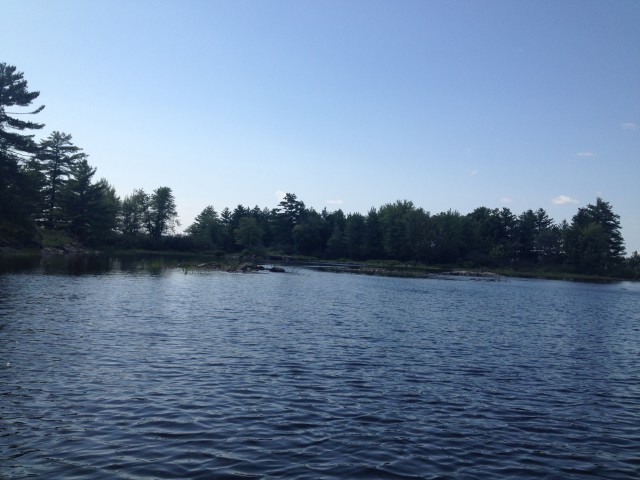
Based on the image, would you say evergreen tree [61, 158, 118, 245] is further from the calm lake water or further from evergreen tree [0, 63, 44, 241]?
the calm lake water

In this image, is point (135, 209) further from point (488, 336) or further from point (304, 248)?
point (488, 336)

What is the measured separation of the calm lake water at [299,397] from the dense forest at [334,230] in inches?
2778

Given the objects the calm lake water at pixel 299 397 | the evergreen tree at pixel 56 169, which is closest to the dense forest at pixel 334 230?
the evergreen tree at pixel 56 169

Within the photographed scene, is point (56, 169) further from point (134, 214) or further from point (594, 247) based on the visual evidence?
point (594, 247)

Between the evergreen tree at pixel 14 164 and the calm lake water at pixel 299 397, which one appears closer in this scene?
the calm lake water at pixel 299 397

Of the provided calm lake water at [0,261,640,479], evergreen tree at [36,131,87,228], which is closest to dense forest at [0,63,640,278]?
evergreen tree at [36,131,87,228]

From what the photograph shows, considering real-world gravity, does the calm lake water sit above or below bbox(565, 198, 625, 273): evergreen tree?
below

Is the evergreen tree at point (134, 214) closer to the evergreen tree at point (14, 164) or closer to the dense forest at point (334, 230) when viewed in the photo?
the dense forest at point (334, 230)

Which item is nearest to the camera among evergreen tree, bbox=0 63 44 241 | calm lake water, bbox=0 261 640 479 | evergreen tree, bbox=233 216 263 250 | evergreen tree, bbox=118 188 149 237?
calm lake water, bbox=0 261 640 479

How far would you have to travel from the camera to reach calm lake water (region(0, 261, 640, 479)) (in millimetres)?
11141

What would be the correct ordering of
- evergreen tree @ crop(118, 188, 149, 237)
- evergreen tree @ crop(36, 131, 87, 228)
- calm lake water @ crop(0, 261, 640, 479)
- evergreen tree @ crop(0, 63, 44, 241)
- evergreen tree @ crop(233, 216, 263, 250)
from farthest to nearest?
evergreen tree @ crop(233, 216, 263, 250) → evergreen tree @ crop(118, 188, 149, 237) → evergreen tree @ crop(36, 131, 87, 228) → evergreen tree @ crop(0, 63, 44, 241) → calm lake water @ crop(0, 261, 640, 479)

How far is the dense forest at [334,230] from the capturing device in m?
108

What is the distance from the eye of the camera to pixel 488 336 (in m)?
29.9

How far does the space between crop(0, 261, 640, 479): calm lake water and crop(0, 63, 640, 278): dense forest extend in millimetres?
70569
